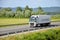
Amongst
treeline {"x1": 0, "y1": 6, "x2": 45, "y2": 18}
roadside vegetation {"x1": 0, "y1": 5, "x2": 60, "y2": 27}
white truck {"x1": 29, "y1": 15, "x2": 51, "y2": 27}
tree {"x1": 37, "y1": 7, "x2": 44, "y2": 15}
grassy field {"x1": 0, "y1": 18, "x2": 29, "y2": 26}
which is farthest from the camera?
tree {"x1": 37, "y1": 7, "x2": 44, "y2": 15}

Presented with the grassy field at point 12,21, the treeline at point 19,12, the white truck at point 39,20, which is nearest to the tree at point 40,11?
the treeline at point 19,12

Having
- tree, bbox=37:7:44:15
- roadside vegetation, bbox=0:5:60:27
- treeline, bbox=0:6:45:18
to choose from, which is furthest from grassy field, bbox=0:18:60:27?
tree, bbox=37:7:44:15

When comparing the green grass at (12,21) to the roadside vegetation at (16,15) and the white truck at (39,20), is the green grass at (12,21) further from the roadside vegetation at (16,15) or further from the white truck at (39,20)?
the white truck at (39,20)

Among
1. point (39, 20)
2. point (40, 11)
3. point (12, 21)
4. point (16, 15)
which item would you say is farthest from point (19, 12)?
point (40, 11)

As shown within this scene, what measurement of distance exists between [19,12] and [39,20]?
318cm

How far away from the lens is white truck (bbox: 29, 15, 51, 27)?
31.1m

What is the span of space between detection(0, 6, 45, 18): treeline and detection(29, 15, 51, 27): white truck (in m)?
0.89

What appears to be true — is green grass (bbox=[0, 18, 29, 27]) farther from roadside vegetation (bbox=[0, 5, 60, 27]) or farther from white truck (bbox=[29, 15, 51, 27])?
white truck (bbox=[29, 15, 51, 27])

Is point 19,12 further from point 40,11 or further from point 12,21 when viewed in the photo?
point 40,11

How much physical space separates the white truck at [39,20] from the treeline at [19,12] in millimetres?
890

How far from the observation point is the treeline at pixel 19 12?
27.5 metres

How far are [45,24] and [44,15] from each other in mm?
1255

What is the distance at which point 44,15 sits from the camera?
33688 millimetres

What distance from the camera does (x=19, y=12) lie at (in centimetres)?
3025
